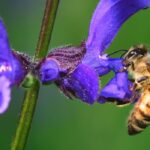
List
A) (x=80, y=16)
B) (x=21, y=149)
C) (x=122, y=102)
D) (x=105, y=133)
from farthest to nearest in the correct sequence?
(x=80, y=16) → (x=105, y=133) → (x=122, y=102) → (x=21, y=149)

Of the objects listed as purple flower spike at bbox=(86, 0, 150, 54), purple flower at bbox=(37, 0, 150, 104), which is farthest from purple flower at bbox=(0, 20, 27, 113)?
purple flower spike at bbox=(86, 0, 150, 54)

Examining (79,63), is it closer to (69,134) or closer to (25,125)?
(25,125)

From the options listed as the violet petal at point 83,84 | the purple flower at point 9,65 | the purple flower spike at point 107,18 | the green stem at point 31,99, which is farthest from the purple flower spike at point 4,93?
the purple flower spike at point 107,18

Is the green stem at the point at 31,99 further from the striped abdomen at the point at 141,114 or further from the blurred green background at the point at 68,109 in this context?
the blurred green background at the point at 68,109

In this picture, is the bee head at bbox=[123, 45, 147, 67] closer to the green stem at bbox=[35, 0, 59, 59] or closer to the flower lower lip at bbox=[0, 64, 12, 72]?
the green stem at bbox=[35, 0, 59, 59]

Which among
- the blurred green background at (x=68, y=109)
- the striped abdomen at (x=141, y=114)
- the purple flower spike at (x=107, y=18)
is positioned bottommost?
the striped abdomen at (x=141, y=114)

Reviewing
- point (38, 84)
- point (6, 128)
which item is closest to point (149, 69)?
point (38, 84)

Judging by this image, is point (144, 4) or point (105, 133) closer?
point (144, 4)
